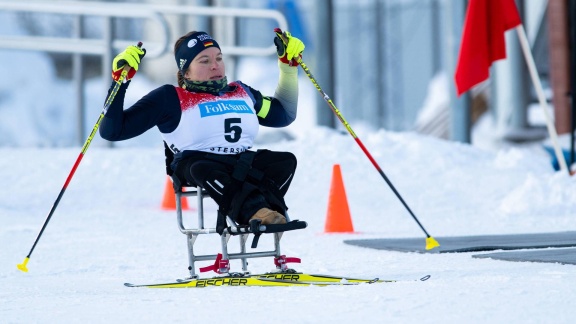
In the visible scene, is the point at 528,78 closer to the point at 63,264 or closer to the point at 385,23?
the point at 385,23

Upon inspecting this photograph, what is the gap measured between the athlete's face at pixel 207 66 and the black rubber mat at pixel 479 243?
197 cm

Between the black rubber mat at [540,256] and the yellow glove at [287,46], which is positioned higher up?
the yellow glove at [287,46]

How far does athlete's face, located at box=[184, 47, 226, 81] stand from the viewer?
6082mm

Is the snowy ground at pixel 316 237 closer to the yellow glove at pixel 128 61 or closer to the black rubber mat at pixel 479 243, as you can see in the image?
the black rubber mat at pixel 479 243

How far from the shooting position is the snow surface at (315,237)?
181 inches

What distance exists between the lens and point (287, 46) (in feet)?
20.8

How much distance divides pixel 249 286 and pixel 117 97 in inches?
44.8

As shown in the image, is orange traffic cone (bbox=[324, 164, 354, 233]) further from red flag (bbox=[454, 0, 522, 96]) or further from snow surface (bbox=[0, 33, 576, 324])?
red flag (bbox=[454, 0, 522, 96])

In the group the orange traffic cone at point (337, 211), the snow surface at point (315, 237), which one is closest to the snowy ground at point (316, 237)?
the snow surface at point (315, 237)

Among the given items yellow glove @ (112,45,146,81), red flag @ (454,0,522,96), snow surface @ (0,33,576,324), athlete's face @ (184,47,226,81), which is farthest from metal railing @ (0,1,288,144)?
yellow glove @ (112,45,146,81)

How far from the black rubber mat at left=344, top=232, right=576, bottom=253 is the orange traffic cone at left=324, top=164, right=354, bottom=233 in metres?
1.05

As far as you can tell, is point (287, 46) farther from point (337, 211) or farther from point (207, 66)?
point (337, 211)

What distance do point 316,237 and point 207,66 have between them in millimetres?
3295

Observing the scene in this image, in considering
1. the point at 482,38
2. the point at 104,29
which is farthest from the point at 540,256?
the point at 104,29
